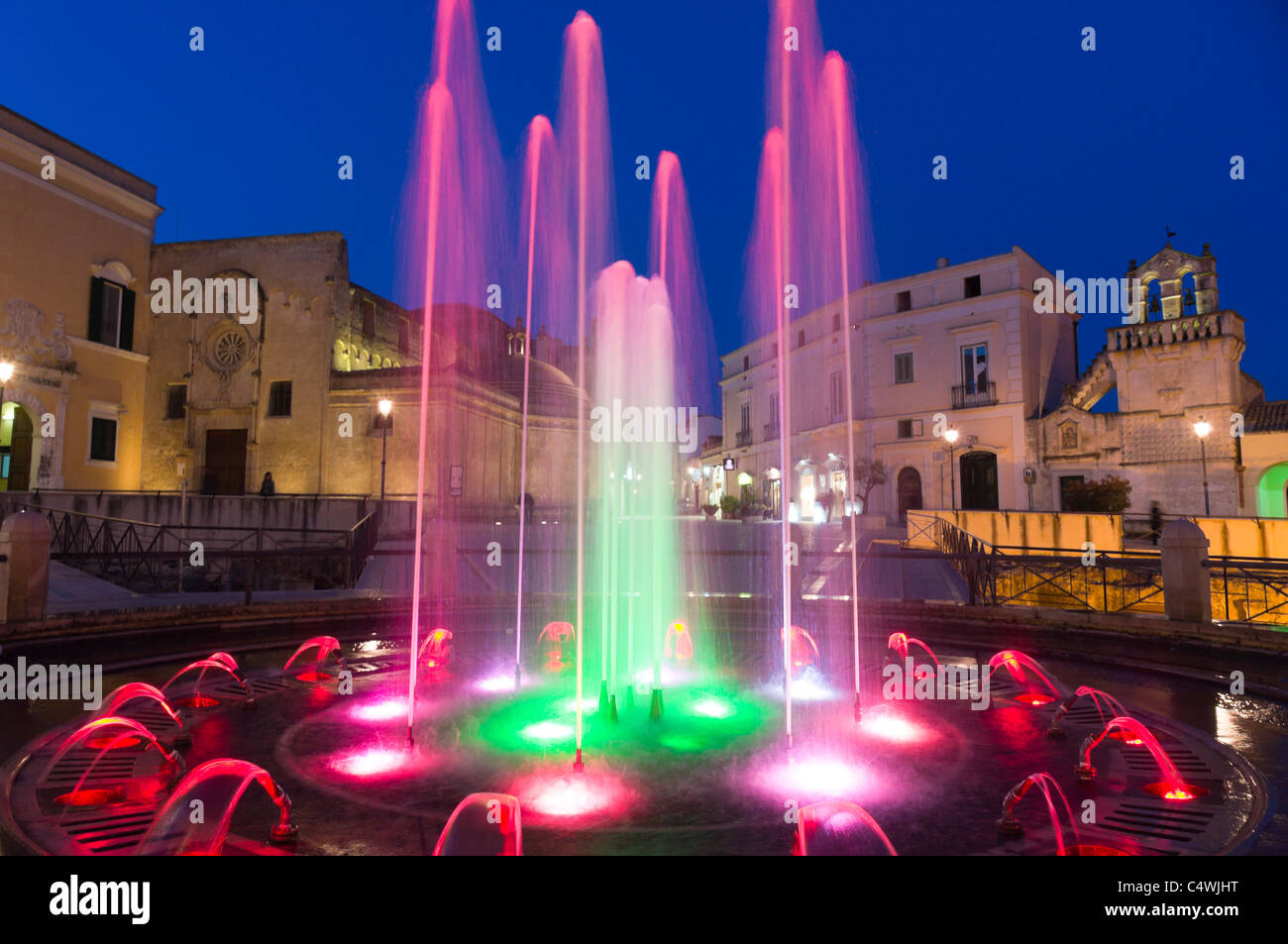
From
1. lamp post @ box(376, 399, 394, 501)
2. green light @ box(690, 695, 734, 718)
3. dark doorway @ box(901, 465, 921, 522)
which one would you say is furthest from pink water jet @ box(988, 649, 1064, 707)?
dark doorway @ box(901, 465, 921, 522)

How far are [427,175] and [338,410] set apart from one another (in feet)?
72.9

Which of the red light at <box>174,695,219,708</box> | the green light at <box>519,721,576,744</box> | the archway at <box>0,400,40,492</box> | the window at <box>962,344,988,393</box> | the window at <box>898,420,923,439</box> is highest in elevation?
the window at <box>962,344,988,393</box>

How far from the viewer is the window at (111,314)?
27.3 metres

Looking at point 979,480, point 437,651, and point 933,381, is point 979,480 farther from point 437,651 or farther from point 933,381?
point 437,651

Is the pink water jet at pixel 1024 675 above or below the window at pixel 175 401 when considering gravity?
below

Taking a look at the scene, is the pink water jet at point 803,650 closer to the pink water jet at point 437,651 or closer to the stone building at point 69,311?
the pink water jet at point 437,651

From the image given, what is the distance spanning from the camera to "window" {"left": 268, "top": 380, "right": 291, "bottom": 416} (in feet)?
103

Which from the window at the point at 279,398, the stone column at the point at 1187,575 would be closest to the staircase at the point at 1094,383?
the stone column at the point at 1187,575

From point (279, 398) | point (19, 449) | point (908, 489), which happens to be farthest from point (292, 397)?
point (908, 489)

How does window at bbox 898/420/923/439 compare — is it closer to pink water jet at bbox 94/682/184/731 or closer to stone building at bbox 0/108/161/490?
pink water jet at bbox 94/682/184/731

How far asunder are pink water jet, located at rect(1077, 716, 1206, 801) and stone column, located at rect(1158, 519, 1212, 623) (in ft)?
17.0

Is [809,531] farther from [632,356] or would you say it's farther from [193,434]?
[193,434]

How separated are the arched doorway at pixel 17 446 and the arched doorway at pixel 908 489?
1489 inches
